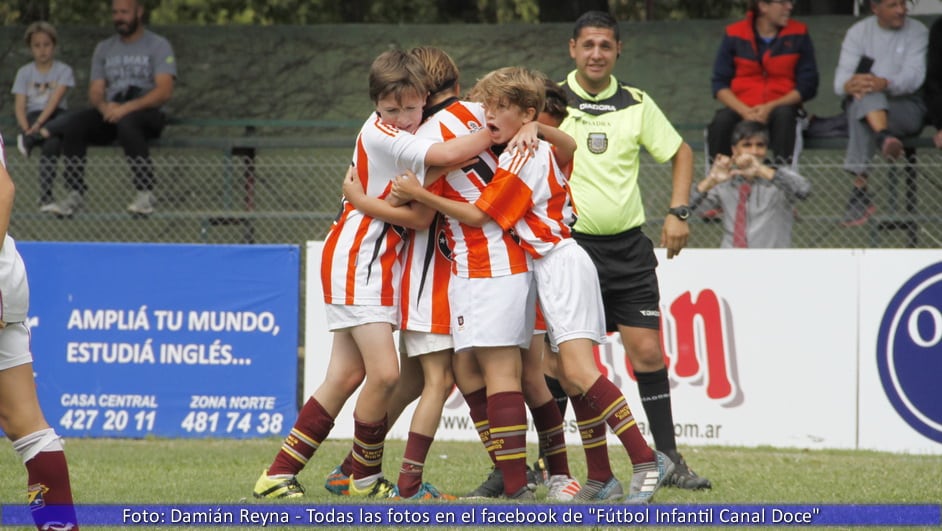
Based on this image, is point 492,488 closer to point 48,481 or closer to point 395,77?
point 395,77

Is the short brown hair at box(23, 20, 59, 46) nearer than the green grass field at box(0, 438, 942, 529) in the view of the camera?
No

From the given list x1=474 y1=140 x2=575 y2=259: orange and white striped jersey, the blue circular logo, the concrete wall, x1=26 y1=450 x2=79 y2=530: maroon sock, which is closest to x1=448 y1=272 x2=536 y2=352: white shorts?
x1=474 y1=140 x2=575 y2=259: orange and white striped jersey

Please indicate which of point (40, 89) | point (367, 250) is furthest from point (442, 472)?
point (40, 89)

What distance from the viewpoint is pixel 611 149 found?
22.1ft

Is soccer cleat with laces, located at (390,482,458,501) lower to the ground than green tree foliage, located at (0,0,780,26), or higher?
lower

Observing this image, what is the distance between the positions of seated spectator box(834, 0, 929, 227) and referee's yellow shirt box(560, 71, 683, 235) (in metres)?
3.74

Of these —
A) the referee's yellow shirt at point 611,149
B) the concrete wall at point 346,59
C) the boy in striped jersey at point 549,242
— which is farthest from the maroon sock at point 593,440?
the concrete wall at point 346,59

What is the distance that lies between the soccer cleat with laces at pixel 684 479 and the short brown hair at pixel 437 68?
228 centimetres

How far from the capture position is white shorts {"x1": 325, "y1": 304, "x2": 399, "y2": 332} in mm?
5711

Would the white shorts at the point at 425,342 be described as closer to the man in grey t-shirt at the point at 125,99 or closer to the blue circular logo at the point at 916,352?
the blue circular logo at the point at 916,352

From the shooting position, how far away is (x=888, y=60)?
10.2 m

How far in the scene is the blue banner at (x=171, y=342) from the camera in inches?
357

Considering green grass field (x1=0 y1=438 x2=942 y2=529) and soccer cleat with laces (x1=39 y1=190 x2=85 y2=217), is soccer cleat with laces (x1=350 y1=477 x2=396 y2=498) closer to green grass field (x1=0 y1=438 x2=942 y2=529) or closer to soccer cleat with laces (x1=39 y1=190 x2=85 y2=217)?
green grass field (x1=0 y1=438 x2=942 y2=529)

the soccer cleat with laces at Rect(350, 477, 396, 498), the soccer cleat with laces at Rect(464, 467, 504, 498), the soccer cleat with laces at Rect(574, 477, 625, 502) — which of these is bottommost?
the soccer cleat with laces at Rect(464, 467, 504, 498)
